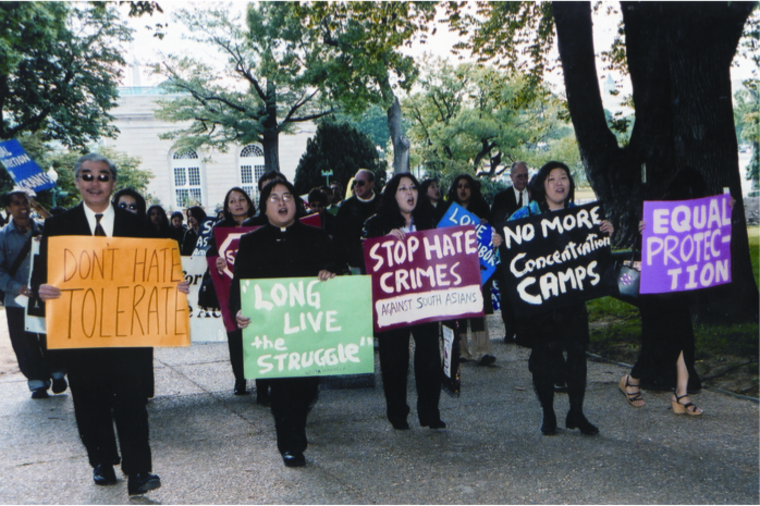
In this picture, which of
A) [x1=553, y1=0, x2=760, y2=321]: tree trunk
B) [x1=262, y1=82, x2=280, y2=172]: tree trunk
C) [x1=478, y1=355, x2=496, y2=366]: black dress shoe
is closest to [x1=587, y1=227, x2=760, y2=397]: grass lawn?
[x1=553, y1=0, x2=760, y2=321]: tree trunk

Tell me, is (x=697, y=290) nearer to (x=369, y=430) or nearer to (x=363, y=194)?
(x=369, y=430)

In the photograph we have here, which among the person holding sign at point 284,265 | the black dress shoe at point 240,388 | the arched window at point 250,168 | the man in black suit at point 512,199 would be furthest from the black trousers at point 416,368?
the arched window at point 250,168

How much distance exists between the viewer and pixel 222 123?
38.3 metres

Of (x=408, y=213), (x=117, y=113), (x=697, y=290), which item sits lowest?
(x=697, y=290)

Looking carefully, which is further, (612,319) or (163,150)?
(163,150)

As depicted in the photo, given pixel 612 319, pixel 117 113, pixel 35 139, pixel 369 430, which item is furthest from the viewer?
pixel 117 113

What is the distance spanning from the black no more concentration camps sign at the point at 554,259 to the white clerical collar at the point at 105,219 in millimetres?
2454

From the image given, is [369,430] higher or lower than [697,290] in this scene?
lower

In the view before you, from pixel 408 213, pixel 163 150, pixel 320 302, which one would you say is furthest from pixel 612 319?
pixel 163 150

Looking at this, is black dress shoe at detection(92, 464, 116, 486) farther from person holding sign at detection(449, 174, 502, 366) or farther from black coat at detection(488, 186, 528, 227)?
black coat at detection(488, 186, 528, 227)

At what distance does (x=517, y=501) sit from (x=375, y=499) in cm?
74

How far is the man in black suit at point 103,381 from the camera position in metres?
4.15

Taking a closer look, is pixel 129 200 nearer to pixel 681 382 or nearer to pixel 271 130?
pixel 681 382

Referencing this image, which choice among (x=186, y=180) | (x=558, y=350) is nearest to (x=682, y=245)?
(x=558, y=350)
